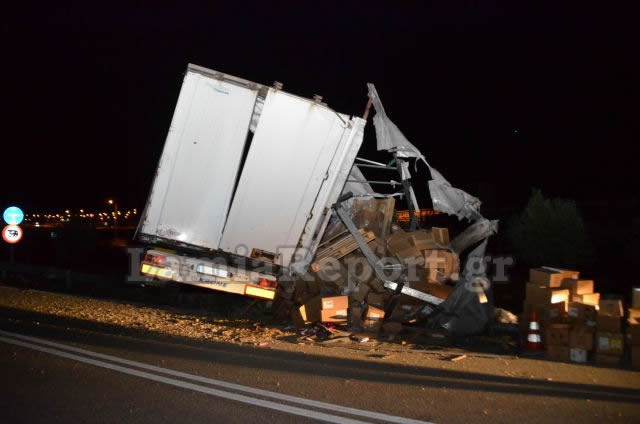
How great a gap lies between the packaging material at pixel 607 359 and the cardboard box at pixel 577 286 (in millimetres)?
1191

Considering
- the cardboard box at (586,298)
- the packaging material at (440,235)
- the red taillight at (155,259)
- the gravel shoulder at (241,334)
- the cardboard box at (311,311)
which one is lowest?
the gravel shoulder at (241,334)

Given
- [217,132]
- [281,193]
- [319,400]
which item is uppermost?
[217,132]

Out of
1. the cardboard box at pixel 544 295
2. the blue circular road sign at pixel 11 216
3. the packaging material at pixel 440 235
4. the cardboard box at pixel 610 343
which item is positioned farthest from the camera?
the blue circular road sign at pixel 11 216

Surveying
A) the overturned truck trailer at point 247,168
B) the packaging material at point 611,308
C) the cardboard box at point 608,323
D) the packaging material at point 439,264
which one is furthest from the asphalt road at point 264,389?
the packaging material at point 439,264

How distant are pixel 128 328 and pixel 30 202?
57.5 metres

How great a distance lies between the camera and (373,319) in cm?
865

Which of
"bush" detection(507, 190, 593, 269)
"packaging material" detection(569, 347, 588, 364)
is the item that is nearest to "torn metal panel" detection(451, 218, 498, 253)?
"packaging material" detection(569, 347, 588, 364)

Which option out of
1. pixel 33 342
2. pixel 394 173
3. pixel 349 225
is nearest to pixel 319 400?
pixel 349 225

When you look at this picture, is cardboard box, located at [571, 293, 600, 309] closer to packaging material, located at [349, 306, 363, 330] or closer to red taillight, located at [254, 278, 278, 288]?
packaging material, located at [349, 306, 363, 330]

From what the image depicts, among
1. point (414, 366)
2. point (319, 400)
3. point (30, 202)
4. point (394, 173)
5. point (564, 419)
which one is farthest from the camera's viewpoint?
point (30, 202)

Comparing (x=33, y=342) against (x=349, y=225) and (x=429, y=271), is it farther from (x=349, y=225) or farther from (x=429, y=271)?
(x=429, y=271)

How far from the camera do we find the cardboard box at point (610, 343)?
6.90 metres

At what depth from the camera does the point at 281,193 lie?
7953 millimetres

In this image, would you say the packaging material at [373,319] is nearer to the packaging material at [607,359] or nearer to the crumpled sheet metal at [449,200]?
the crumpled sheet metal at [449,200]
